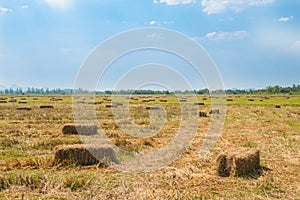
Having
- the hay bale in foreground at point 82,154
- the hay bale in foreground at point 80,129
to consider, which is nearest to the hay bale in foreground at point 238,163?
the hay bale in foreground at point 82,154

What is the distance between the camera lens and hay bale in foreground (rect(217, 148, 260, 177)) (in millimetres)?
8484

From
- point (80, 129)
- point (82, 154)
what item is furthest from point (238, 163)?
point (80, 129)

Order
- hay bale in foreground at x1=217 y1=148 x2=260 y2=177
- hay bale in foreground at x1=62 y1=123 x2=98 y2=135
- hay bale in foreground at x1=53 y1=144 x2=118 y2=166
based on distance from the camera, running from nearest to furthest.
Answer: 1. hay bale in foreground at x1=217 y1=148 x2=260 y2=177
2. hay bale in foreground at x1=53 y1=144 x2=118 y2=166
3. hay bale in foreground at x1=62 y1=123 x2=98 y2=135

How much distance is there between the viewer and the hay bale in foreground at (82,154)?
9.28 meters

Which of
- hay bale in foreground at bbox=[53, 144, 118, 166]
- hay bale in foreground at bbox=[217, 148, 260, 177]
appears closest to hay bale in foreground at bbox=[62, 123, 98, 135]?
hay bale in foreground at bbox=[53, 144, 118, 166]

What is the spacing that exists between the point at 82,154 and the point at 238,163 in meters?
4.57

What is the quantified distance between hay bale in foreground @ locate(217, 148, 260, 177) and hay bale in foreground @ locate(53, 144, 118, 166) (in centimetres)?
337

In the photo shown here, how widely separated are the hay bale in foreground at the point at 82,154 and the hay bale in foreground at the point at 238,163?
337 cm

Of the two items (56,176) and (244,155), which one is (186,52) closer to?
(244,155)

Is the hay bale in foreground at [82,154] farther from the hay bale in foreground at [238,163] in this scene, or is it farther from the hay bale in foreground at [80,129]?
the hay bale in foreground at [80,129]

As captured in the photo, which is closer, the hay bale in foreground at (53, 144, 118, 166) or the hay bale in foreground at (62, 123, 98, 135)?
the hay bale in foreground at (53, 144, 118, 166)

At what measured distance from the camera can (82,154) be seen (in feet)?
31.0

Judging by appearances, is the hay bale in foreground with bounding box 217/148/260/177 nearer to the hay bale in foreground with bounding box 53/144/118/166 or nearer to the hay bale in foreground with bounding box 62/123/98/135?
the hay bale in foreground with bounding box 53/144/118/166

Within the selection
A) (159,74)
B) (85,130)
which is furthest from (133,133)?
(159,74)
